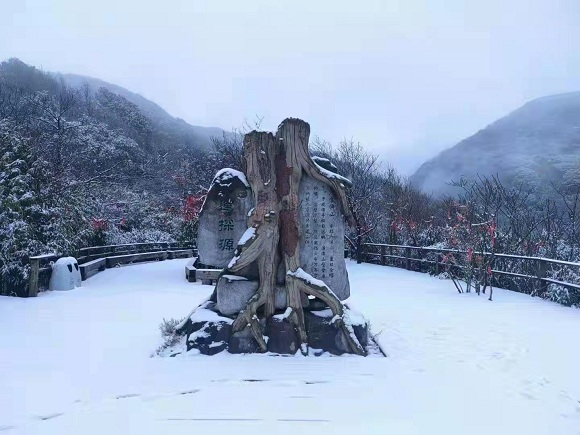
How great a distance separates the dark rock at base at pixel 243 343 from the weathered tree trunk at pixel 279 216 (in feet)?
0.27

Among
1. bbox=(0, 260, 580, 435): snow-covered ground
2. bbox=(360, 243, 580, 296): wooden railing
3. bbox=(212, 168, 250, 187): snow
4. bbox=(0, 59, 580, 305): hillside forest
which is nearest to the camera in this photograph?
bbox=(0, 260, 580, 435): snow-covered ground

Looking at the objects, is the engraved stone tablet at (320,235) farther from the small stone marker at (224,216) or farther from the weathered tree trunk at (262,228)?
the small stone marker at (224,216)

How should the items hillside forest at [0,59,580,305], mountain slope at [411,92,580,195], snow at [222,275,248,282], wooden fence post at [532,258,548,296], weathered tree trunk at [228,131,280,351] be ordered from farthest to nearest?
mountain slope at [411,92,580,195] < hillside forest at [0,59,580,305] < wooden fence post at [532,258,548,296] < snow at [222,275,248,282] < weathered tree trunk at [228,131,280,351]

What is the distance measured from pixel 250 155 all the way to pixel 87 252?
1042 centimetres

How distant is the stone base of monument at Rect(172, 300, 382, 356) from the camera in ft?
15.2

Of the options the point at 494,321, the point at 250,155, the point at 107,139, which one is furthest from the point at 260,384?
the point at 107,139

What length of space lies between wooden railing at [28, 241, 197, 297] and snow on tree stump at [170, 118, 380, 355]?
208 inches

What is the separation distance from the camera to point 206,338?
4.66m

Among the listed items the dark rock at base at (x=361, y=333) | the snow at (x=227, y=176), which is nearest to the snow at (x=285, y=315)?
the dark rock at base at (x=361, y=333)

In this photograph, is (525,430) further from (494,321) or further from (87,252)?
(87,252)

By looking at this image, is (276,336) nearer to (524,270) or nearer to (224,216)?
(224,216)

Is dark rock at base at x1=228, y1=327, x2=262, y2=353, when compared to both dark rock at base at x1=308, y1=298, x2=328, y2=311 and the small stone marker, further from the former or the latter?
the small stone marker

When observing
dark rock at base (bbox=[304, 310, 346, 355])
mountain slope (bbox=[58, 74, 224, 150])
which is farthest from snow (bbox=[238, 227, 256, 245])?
mountain slope (bbox=[58, 74, 224, 150])

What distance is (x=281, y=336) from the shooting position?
15.3ft
